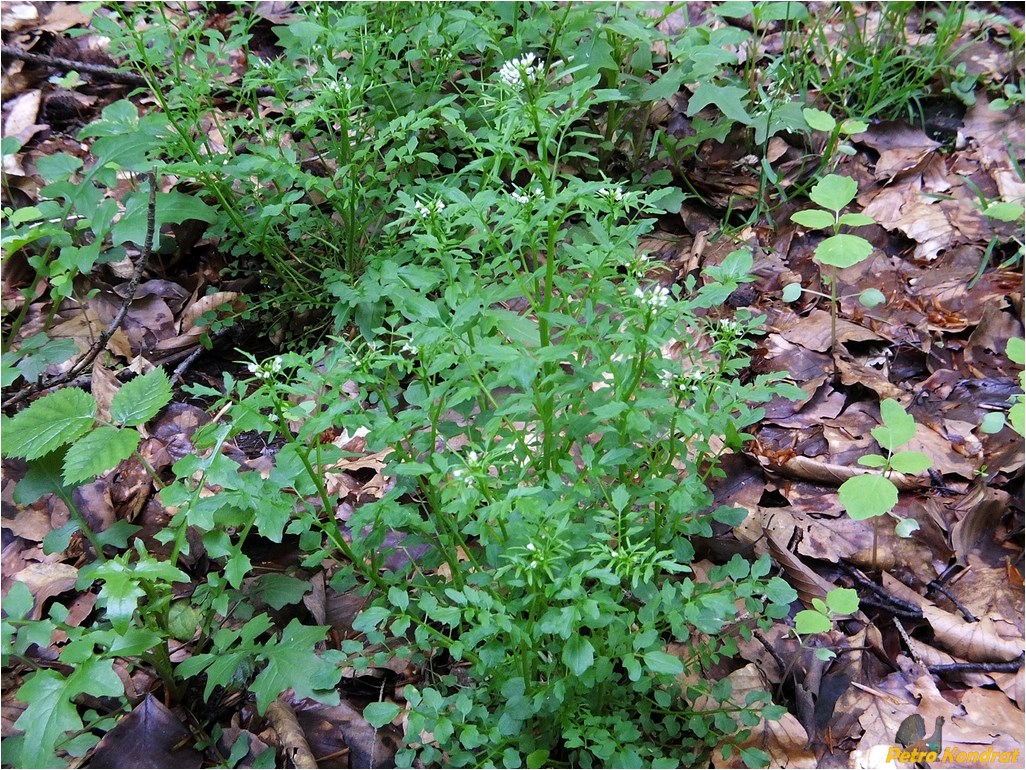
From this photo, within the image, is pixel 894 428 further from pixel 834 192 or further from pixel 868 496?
pixel 834 192

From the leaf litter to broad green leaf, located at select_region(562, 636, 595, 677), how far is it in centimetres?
68

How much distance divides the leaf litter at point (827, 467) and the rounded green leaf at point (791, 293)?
0.06m

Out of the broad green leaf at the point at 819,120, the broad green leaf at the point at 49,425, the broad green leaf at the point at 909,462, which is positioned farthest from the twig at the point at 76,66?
the broad green leaf at the point at 909,462

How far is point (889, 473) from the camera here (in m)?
2.31

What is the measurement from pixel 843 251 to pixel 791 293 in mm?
336

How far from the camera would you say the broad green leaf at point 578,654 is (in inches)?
55.0

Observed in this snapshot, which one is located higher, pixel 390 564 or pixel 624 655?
pixel 624 655

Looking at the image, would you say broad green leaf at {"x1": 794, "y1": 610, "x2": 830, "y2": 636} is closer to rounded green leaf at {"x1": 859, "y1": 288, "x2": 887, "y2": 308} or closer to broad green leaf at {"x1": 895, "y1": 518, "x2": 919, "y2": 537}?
broad green leaf at {"x1": 895, "y1": 518, "x2": 919, "y2": 537}

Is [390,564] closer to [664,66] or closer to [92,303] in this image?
[92,303]

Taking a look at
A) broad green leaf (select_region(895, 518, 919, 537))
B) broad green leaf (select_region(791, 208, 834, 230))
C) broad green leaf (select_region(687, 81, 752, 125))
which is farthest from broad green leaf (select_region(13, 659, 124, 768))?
broad green leaf (select_region(687, 81, 752, 125))

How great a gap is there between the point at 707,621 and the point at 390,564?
1.07 metres

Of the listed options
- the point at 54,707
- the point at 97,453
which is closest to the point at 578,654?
the point at 54,707

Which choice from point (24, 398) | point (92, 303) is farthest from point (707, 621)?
point (92, 303)

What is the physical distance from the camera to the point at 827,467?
2359 millimetres
